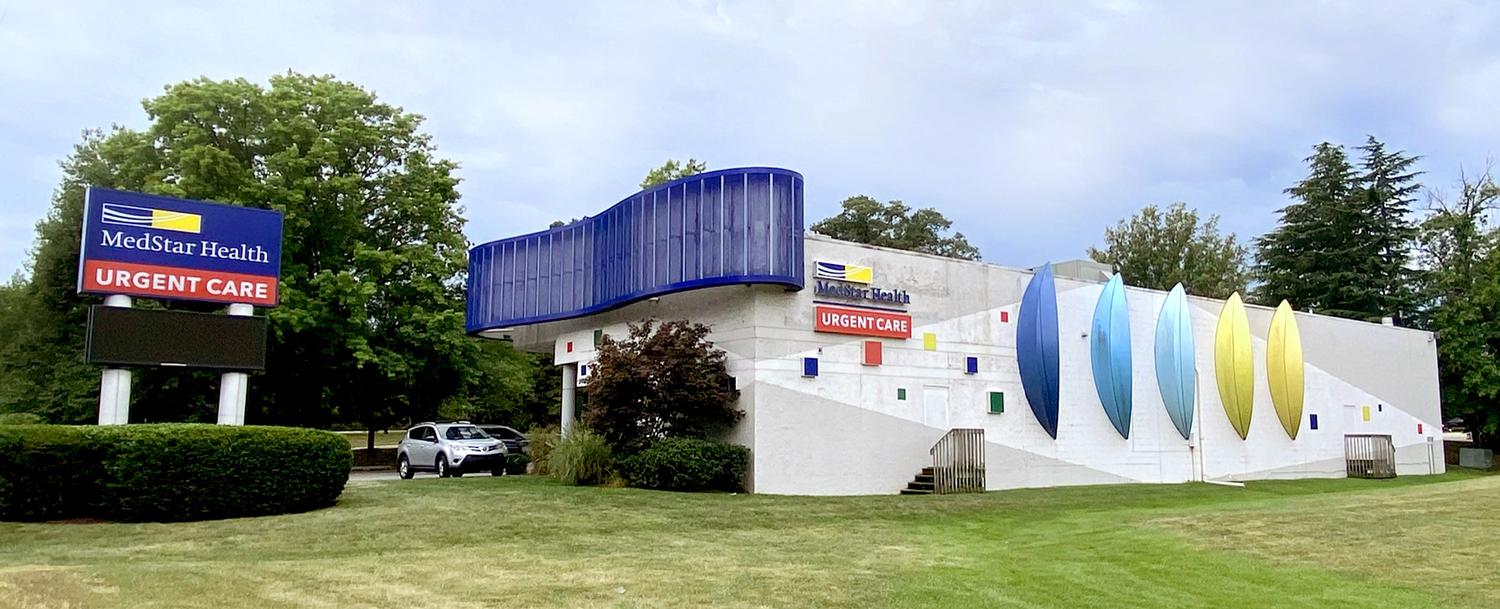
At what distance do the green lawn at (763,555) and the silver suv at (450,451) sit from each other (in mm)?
7690

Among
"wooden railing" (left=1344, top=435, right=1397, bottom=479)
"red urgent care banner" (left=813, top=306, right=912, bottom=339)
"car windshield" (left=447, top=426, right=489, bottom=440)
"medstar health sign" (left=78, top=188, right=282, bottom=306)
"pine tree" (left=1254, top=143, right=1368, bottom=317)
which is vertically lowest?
"wooden railing" (left=1344, top=435, right=1397, bottom=479)

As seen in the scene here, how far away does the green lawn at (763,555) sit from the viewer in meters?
8.64

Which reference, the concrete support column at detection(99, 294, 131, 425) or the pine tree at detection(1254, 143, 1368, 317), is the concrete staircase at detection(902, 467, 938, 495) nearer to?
the concrete support column at detection(99, 294, 131, 425)

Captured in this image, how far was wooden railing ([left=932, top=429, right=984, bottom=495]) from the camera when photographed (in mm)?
21688

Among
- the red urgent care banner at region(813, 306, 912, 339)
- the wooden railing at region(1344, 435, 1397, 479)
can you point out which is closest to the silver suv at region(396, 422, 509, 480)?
the red urgent care banner at region(813, 306, 912, 339)

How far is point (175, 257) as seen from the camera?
17.6m

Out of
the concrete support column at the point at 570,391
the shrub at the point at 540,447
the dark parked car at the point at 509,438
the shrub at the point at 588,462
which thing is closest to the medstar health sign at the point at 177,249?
the shrub at the point at 588,462

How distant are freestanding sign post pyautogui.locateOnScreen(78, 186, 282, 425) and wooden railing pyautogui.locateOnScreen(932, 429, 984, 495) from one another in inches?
546

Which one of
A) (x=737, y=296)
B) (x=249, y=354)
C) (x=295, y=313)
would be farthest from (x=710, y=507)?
(x=295, y=313)

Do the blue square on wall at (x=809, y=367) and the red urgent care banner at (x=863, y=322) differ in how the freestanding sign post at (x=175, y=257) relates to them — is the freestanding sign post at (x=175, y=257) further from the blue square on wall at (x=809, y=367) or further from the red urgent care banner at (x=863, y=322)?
the red urgent care banner at (x=863, y=322)

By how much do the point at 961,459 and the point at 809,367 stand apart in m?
4.22

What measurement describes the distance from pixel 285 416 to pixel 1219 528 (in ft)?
98.8

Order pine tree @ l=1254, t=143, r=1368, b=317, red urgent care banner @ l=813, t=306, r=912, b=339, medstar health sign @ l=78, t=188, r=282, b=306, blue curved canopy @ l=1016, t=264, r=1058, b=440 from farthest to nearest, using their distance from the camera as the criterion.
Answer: pine tree @ l=1254, t=143, r=1368, b=317 → blue curved canopy @ l=1016, t=264, r=1058, b=440 → red urgent care banner @ l=813, t=306, r=912, b=339 → medstar health sign @ l=78, t=188, r=282, b=306

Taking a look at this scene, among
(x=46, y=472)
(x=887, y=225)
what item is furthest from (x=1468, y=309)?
(x=46, y=472)
